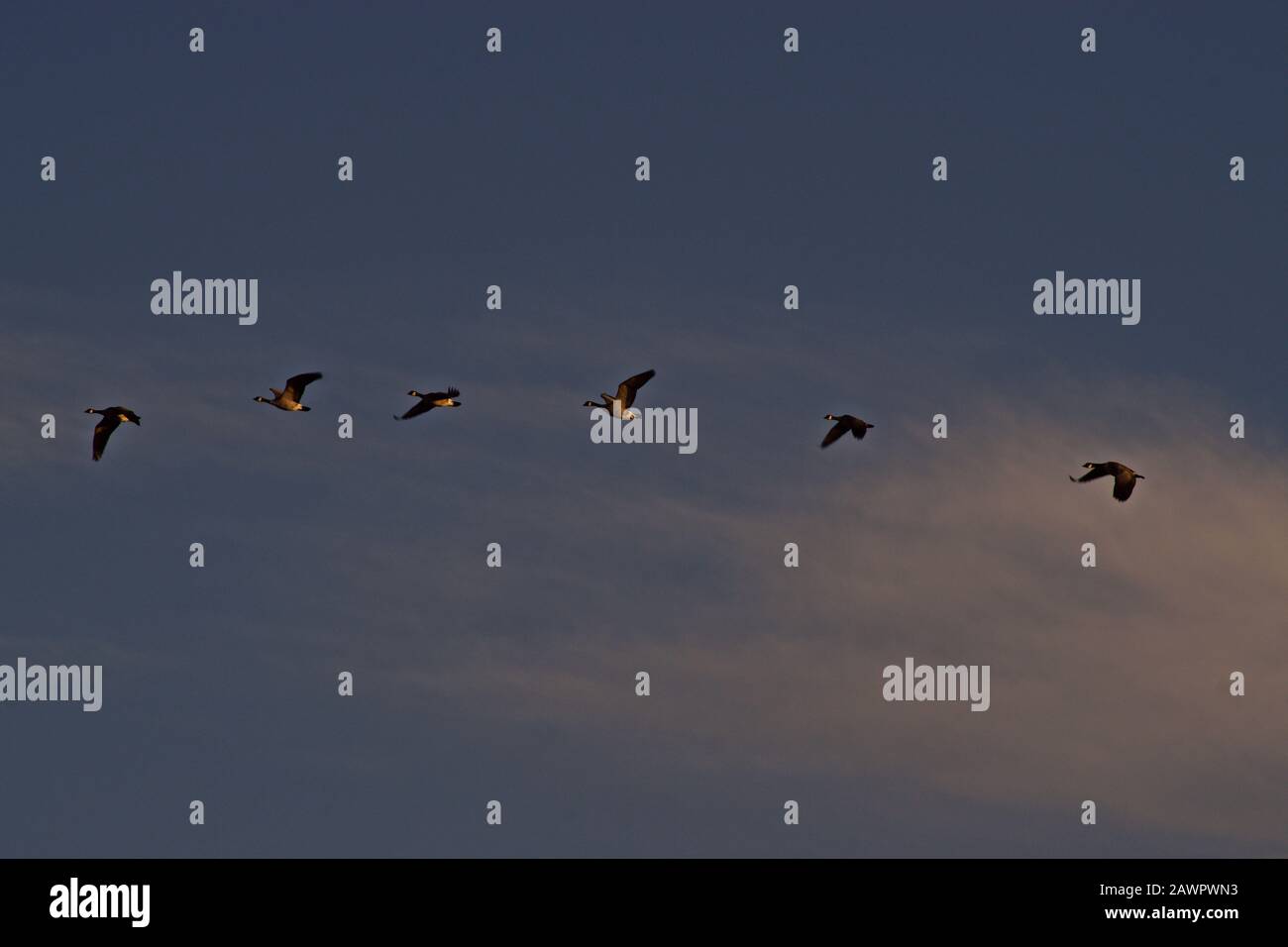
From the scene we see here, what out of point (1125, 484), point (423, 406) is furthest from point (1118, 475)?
point (423, 406)

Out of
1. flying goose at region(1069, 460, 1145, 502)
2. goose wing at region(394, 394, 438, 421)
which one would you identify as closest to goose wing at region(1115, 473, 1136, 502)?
flying goose at region(1069, 460, 1145, 502)

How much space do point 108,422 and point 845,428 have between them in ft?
79.6

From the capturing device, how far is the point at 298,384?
10256cm

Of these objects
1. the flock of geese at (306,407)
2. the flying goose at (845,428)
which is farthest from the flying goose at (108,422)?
the flying goose at (845,428)

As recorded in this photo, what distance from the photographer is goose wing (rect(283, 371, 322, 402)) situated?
102 m

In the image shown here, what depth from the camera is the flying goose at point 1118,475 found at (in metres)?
96.8

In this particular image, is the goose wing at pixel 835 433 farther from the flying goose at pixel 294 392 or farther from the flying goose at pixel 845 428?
the flying goose at pixel 294 392

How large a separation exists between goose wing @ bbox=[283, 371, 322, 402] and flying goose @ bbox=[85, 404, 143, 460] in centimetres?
486

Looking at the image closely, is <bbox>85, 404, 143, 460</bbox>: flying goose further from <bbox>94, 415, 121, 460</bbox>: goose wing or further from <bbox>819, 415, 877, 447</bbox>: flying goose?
<bbox>819, 415, 877, 447</bbox>: flying goose

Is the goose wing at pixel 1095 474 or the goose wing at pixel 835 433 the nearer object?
the goose wing at pixel 1095 474
